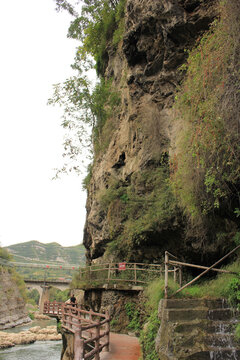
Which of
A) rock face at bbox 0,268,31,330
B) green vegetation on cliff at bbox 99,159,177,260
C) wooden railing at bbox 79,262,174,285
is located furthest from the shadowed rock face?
rock face at bbox 0,268,31,330

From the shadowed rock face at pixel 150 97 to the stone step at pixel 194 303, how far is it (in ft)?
16.4

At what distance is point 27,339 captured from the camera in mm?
28047

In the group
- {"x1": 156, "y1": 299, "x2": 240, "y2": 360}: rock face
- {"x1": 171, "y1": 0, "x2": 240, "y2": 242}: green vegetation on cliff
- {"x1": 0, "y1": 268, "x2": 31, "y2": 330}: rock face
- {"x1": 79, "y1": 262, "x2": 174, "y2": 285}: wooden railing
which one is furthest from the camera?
{"x1": 0, "y1": 268, "x2": 31, "y2": 330}: rock face

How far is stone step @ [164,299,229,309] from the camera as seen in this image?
6762 mm

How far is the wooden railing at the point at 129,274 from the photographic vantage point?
1205 cm

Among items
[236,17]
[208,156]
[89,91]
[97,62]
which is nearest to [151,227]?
[208,156]

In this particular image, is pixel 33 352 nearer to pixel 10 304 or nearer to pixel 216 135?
pixel 10 304

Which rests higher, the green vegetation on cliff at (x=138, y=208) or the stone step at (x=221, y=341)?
the green vegetation on cliff at (x=138, y=208)

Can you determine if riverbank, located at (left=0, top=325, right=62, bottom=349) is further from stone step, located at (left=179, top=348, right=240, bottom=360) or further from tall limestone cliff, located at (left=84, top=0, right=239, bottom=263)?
stone step, located at (left=179, top=348, right=240, bottom=360)

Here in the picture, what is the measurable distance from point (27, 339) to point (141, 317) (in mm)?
22490

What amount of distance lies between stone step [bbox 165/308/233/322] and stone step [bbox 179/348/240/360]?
0.95m

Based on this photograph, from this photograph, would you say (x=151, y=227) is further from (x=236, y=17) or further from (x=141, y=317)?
(x=236, y=17)

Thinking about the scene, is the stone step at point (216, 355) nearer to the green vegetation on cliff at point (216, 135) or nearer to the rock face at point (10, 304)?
the green vegetation on cliff at point (216, 135)

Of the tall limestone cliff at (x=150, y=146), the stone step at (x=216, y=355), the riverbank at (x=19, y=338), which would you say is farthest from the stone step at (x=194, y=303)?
the riverbank at (x=19, y=338)
